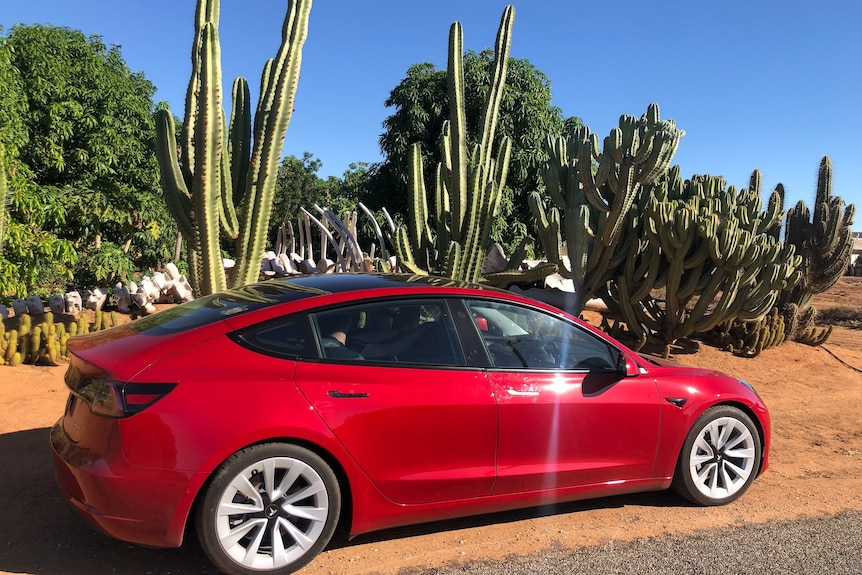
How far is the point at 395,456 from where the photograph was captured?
359cm

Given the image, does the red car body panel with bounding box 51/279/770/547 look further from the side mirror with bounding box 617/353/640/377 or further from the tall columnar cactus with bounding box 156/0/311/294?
the tall columnar cactus with bounding box 156/0/311/294

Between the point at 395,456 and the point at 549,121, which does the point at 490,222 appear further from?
the point at 549,121

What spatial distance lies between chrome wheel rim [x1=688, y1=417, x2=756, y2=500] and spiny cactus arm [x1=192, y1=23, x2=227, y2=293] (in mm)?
4797

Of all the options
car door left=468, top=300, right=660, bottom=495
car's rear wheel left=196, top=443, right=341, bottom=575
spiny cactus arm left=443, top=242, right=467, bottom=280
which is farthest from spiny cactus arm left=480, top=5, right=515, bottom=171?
car's rear wheel left=196, top=443, right=341, bottom=575

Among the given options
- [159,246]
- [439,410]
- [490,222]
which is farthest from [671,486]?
[159,246]

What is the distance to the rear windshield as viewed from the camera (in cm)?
359

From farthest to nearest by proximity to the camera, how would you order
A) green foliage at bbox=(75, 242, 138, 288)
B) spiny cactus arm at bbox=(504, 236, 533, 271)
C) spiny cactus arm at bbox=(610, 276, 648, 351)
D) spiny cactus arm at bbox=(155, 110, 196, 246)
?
green foliage at bbox=(75, 242, 138, 288) → spiny cactus arm at bbox=(610, 276, 648, 351) → spiny cactus arm at bbox=(504, 236, 533, 271) → spiny cactus arm at bbox=(155, 110, 196, 246)

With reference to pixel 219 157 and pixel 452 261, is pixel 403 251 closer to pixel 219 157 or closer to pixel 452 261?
pixel 452 261

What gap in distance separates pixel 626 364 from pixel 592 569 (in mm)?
1260

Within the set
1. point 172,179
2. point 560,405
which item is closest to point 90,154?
point 172,179

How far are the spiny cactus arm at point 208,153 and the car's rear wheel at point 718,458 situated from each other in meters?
4.75

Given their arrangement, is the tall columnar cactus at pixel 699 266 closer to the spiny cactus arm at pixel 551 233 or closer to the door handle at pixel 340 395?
the spiny cactus arm at pixel 551 233

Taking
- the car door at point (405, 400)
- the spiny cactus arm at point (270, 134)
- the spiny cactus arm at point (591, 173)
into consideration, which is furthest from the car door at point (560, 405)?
the spiny cactus arm at point (591, 173)

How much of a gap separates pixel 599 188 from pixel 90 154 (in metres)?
11.4
